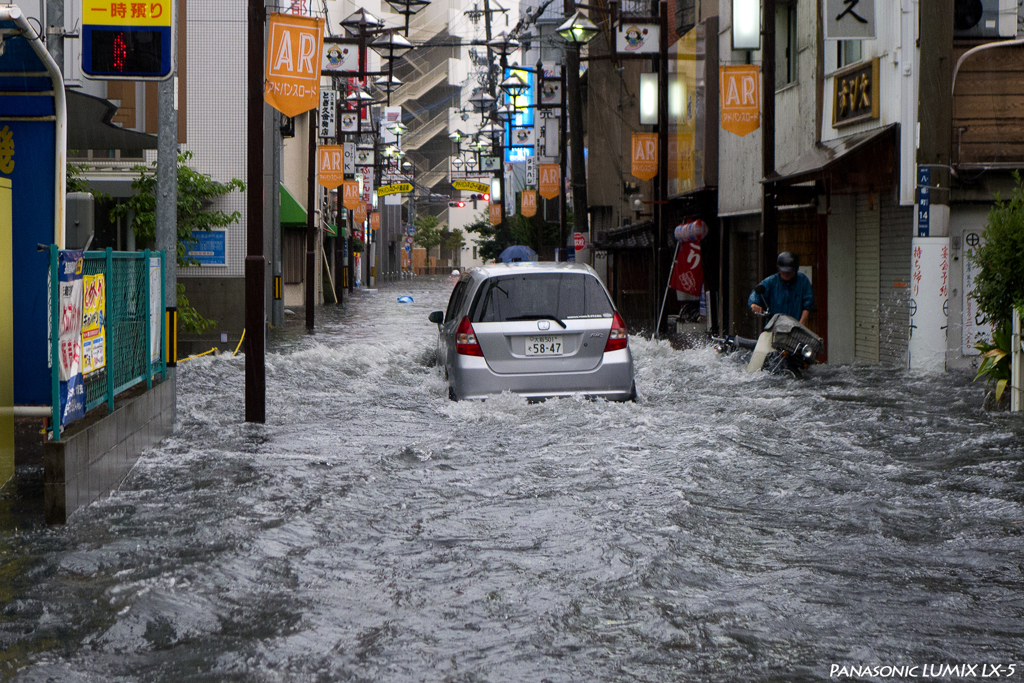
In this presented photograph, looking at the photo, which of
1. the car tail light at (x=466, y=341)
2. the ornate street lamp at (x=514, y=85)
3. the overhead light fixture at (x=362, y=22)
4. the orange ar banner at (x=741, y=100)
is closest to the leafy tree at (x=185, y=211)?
the overhead light fixture at (x=362, y=22)

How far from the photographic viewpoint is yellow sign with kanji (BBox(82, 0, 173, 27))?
9828 millimetres

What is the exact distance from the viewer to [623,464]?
9.02 metres

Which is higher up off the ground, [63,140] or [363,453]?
A: [63,140]

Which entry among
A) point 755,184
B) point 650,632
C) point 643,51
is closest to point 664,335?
point 755,184

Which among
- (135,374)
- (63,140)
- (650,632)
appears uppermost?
(63,140)

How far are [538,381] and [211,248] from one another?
12705mm

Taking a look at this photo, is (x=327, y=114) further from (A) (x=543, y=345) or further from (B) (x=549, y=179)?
(A) (x=543, y=345)

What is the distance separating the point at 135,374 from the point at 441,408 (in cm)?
341

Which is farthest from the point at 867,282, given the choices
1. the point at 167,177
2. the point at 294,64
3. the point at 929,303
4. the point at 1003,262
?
the point at 167,177

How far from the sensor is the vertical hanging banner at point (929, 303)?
47.2 ft

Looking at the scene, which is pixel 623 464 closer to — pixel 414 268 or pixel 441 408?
pixel 441 408

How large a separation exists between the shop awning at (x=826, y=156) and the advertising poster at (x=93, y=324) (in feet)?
36.5

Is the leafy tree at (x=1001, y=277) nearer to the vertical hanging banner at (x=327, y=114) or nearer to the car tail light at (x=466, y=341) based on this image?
the car tail light at (x=466, y=341)

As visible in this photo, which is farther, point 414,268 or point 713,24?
point 414,268
